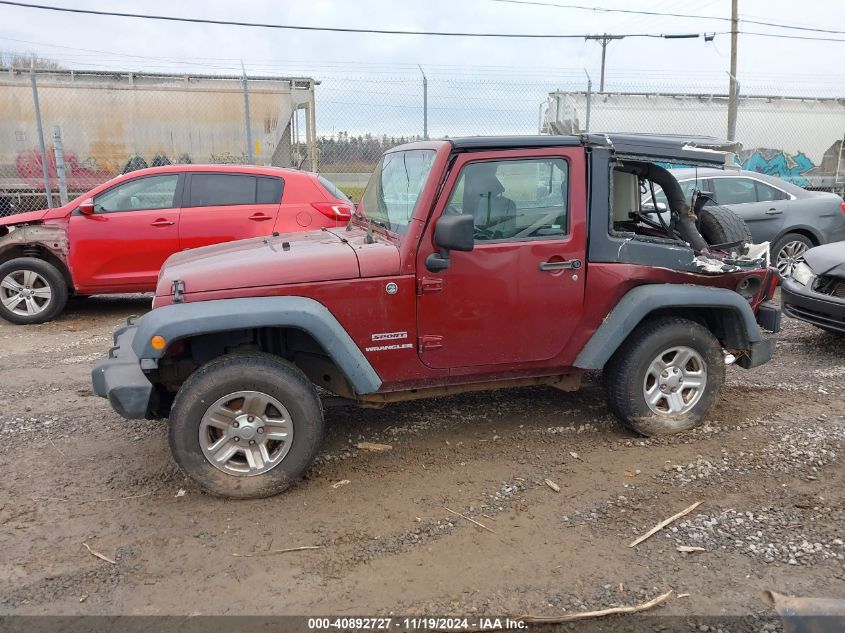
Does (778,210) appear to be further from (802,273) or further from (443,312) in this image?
(443,312)

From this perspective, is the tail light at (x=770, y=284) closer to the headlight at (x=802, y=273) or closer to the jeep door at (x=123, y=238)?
the headlight at (x=802, y=273)

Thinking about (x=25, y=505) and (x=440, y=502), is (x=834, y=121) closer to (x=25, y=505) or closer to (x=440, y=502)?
(x=440, y=502)

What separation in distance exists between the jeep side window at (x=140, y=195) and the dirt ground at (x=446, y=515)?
297 cm

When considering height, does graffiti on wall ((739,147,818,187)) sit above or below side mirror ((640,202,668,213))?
above

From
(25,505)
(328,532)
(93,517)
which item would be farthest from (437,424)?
(25,505)

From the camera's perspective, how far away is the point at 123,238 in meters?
7.05

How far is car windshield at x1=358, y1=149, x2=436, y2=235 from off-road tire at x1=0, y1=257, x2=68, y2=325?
181 inches

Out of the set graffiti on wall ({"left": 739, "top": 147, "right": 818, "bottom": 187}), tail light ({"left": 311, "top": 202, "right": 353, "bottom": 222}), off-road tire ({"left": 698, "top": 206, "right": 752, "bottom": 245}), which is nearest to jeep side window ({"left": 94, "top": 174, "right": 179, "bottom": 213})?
tail light ({"left": 311, "top": 202, "right": 353, "bottom": 222})

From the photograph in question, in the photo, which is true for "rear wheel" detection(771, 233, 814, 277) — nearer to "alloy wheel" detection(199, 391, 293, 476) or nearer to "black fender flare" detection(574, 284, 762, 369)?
"black fender flare" detection(574, 284, 762, 369)

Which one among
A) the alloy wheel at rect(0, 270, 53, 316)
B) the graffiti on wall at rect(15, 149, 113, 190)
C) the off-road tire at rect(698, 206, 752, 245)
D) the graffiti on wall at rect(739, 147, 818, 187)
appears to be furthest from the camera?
the graffiti on wall at rect(739, 147, 818, 187)

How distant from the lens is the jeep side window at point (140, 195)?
281 inches

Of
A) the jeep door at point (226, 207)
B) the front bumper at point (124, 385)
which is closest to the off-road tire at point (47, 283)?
the jeep door at point (226, 207)

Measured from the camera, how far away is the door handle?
3.74m

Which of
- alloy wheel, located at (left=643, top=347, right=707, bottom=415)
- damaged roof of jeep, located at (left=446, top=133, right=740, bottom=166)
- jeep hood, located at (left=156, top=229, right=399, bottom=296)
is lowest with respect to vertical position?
alloy wheel, located at (left=643, top=347, right=707, bottom=415)
